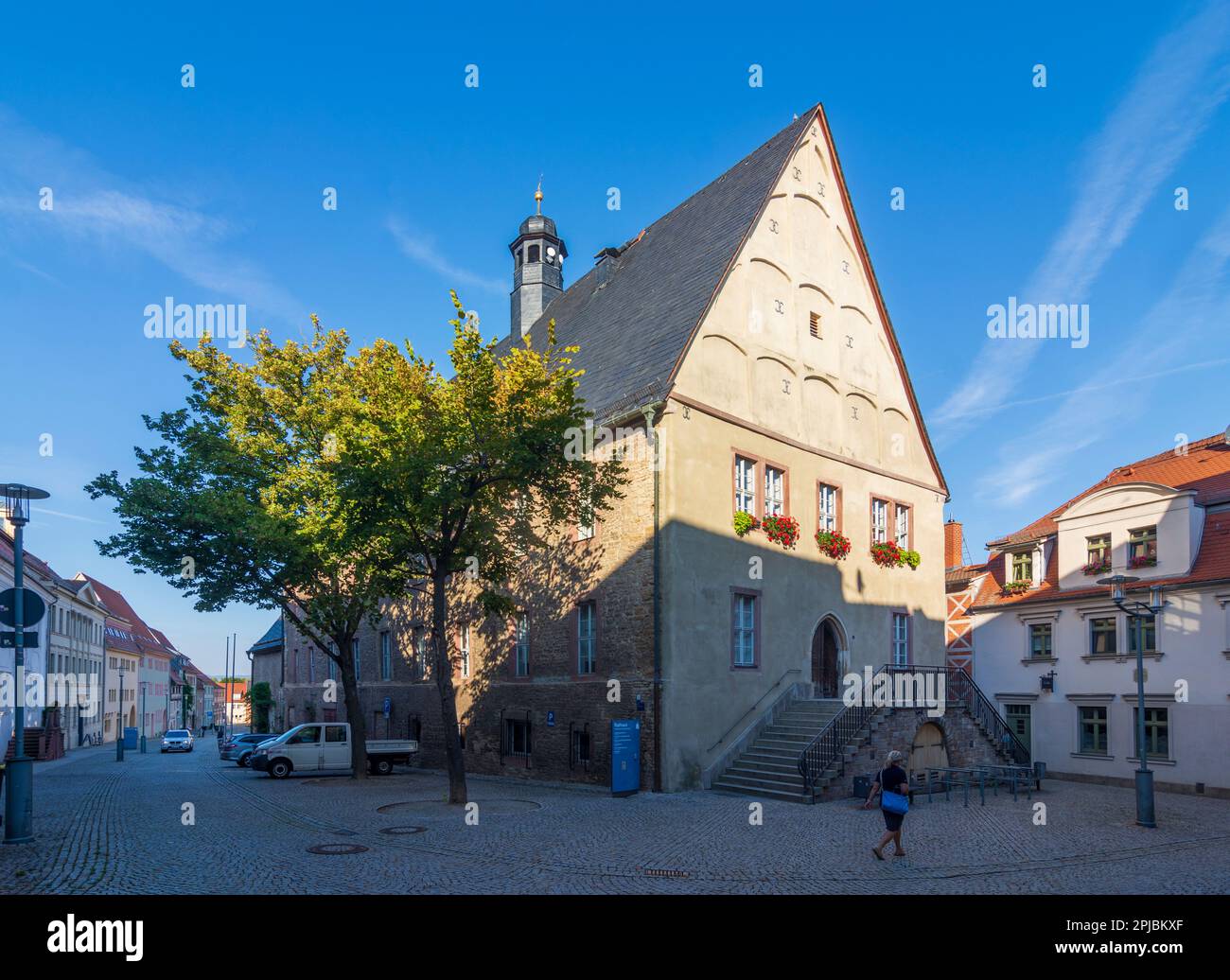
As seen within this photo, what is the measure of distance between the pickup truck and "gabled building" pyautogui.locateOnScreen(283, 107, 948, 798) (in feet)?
7.70

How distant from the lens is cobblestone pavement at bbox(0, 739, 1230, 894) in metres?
11.6

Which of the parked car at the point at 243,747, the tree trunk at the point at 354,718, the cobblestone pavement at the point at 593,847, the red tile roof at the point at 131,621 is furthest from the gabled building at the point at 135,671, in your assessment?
the cobblestone pavement at the point at 593,847

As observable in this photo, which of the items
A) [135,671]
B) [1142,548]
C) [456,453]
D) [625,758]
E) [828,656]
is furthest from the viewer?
[135,671]

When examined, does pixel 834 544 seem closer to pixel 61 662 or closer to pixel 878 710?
pixel 878 710

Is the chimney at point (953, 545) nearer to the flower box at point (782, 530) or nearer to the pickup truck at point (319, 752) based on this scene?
the flower box at point (782, 530)


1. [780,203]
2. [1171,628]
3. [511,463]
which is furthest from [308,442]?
[1171,628]

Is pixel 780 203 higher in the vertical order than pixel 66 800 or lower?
higher

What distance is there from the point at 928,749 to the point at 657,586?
26.3 feet

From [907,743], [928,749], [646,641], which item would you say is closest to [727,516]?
[646,641]

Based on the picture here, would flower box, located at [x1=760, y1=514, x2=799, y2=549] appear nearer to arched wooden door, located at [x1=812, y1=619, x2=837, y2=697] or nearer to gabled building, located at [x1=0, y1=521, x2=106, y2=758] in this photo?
arched wooden door, located at [x1=812, y1=619, x2=837, y2=697]

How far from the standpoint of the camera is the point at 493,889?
11039 mm

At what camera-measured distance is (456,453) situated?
58.4 ft

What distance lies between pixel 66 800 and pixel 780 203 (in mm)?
22882

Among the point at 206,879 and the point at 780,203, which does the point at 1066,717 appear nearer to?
the point at 780,203
